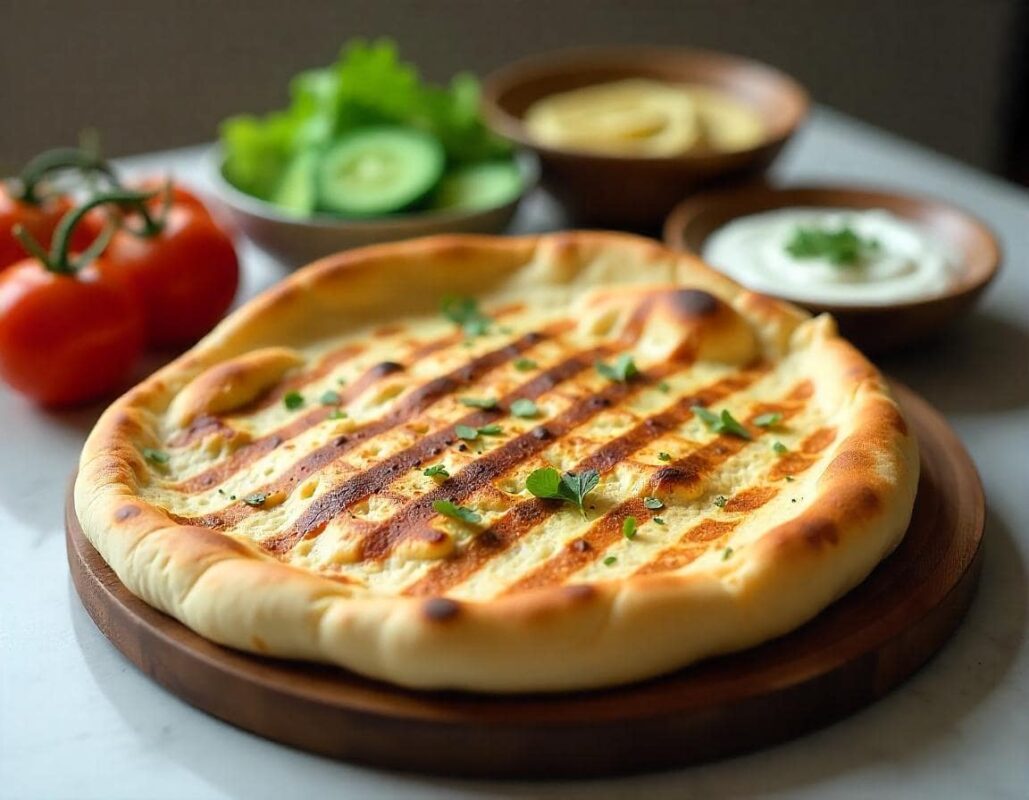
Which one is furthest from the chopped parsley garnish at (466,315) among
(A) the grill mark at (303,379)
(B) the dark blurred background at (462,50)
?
(B) the dark blurred background at (462,50)

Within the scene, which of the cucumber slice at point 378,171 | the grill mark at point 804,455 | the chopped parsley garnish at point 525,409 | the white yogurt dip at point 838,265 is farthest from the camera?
the cucumber slice at point 378,171

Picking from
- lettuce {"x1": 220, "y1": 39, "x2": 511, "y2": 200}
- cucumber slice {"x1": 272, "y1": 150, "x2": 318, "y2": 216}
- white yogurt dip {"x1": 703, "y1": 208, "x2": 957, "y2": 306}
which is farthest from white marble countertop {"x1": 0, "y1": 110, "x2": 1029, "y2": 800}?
lettuce {"x1": 220, "y1": 39, "x2": 511, "y2": 200}

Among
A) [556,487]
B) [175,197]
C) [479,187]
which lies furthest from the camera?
[479,187]

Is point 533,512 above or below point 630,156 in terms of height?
below

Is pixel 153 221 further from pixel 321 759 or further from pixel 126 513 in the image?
pixel 321 759

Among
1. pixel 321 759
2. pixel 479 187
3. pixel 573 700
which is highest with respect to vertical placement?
pixel 479 187

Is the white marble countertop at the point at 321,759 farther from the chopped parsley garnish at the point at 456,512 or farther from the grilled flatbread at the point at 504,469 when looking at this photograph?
the chopped parsley garnish at the point at 456,512

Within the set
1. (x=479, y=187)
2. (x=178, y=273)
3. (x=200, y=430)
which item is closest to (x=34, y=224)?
(x=178, y=273)

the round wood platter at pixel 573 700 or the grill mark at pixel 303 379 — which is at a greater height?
the grill mark at pixel 303 379
